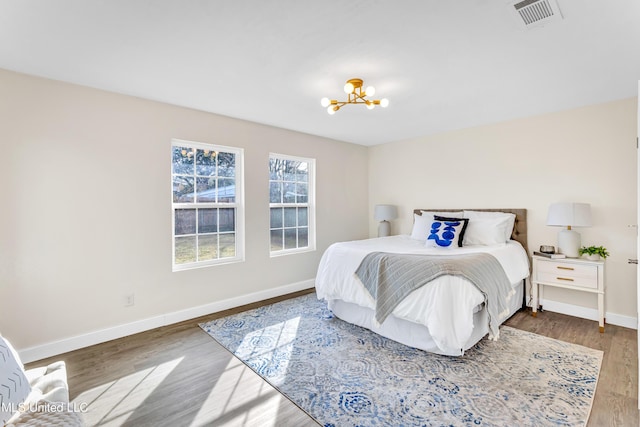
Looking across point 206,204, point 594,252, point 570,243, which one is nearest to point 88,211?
point 206,204

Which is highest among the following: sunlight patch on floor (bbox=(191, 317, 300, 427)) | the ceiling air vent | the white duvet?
the ceiling air vent

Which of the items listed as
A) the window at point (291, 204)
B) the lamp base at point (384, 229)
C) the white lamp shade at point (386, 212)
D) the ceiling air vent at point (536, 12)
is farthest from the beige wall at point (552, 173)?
the ceiling air vent at point (536, 12)

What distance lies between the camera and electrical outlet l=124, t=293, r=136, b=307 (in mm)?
2967

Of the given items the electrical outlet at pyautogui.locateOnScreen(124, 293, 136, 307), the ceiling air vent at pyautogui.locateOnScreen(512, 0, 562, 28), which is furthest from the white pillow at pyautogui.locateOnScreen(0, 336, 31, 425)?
the ceiling air vent at pyautogui.locateOnScreen(512, 0, 562, 28)

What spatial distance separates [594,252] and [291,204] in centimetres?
354

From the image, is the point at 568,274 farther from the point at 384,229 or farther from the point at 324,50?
the point at 324,50

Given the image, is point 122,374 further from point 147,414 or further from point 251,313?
point 251,313

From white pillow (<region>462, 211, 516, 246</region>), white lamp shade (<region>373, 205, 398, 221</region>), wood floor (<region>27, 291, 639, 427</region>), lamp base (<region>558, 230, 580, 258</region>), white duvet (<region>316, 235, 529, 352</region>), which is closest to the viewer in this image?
wood floor (<region>27, 291, 639, 427</region>)

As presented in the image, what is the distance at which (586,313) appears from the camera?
→ 330 cm

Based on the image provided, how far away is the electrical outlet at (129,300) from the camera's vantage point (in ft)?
9.73

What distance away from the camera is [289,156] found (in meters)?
4.35

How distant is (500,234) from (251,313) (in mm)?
3050

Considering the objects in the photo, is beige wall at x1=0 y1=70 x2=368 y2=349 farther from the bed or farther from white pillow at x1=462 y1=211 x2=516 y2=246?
white pillow at x1=462 y1=211 x2=516 y2=246

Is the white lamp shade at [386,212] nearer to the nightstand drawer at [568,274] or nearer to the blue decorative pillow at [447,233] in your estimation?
the blue decorative pillow at [447,233]
